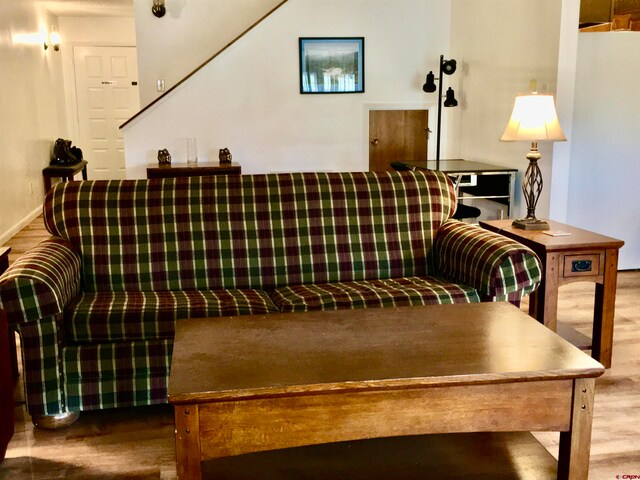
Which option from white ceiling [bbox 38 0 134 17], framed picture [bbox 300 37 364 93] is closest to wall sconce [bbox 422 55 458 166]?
framed picture [bbox 300 37 364 93]

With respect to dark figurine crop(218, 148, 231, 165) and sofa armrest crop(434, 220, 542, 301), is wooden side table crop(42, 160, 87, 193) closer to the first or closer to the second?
dark figurine crop(218, 148, 231, 165)

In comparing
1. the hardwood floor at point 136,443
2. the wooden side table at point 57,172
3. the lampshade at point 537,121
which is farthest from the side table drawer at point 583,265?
the wooden side table at point 57,172

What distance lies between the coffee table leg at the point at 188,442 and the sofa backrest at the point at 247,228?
4.84 ft

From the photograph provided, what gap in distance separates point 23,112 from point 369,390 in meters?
6.35

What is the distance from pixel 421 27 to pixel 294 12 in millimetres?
1252

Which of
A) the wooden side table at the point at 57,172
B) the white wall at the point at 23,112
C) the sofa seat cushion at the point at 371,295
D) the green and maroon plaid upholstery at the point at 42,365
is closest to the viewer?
the green and maroon plaid upholstery at the point at 42,365

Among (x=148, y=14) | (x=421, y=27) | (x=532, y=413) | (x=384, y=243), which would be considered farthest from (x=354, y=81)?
(x=532, y=413)

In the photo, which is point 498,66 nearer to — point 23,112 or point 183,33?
point 183,33

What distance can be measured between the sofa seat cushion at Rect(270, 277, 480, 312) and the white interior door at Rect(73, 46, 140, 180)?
744 cm

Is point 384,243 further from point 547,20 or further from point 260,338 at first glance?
point 547,20

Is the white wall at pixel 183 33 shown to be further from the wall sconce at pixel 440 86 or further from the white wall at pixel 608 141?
the white wall at pixel 608 141

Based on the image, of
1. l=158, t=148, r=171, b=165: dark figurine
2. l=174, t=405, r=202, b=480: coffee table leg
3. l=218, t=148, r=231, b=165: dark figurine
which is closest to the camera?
l=174, t=405, r=202, b=480: coffee table leg

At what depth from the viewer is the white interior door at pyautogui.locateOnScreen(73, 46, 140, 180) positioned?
9.62 metres

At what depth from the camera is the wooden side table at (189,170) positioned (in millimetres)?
6152
